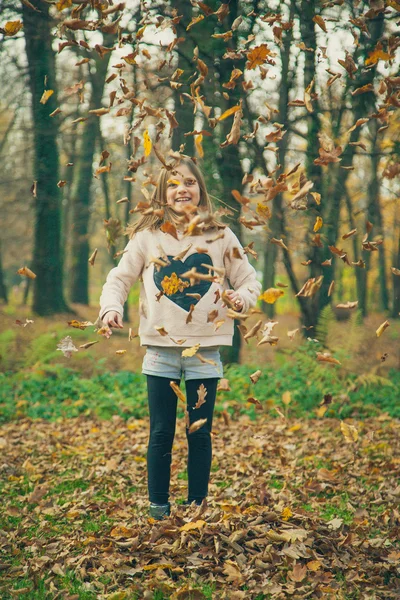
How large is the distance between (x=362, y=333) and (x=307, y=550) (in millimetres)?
6052

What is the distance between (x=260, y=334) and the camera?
3.54 metres

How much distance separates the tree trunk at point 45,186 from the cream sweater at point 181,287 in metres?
5.86

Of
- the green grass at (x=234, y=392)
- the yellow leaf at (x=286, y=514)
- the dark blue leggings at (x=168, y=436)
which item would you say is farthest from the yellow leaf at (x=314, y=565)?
the green grass at (x=234, y=392)

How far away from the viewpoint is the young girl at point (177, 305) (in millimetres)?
3385

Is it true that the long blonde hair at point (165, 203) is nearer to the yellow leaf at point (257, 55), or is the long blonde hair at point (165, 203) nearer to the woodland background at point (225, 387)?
the woodland background at point (225, 387)

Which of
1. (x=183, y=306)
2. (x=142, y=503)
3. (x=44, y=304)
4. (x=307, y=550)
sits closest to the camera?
(x=307, y=550)

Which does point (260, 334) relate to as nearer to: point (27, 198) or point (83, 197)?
point (27, 198)

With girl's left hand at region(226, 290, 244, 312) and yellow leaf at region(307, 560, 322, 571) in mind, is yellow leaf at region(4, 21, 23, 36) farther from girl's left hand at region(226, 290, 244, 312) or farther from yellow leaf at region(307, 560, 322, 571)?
yellow leaf at region(307, 560, 322, 571)

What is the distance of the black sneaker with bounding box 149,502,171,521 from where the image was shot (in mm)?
3465

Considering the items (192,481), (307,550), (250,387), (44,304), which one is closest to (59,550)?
(192,481)

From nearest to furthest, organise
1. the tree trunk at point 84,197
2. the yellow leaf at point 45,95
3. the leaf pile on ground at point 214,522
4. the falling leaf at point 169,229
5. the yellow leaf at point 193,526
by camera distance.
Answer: the leaf pile on ground at point 214,522 → the yellow leaf at point 193,526 → the falling leaf at point 169,229 → the yellow leaf at point 45,95 → the tree trunk at point 84,197

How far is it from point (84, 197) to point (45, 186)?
4.91 meters

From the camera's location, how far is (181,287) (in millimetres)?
3381

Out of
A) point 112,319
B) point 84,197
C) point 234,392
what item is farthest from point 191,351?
point 84,197
